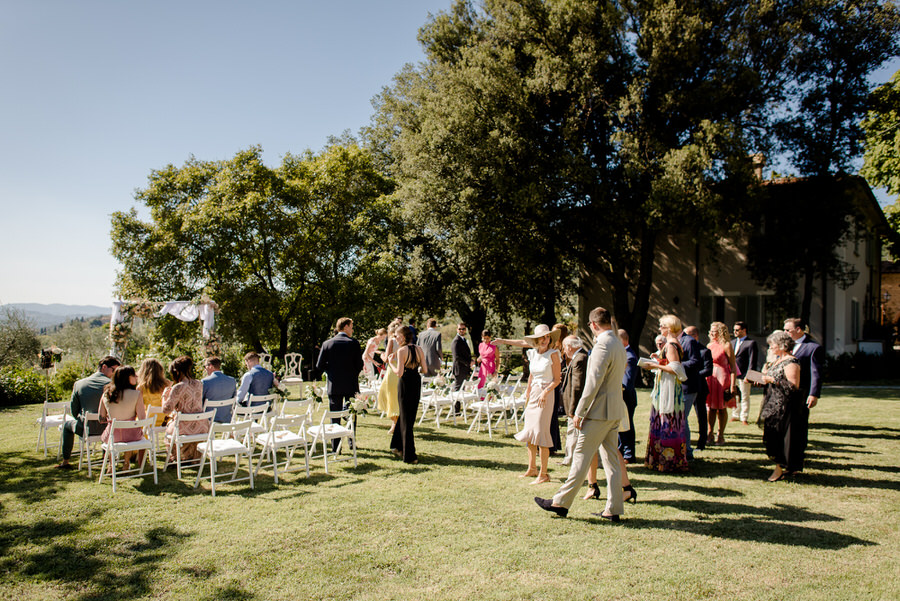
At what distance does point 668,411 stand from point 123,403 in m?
6.89

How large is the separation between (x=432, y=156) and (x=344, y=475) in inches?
580

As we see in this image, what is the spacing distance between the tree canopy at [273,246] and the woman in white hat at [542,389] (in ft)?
53.4

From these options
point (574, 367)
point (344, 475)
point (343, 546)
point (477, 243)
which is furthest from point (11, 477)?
point (477, 243)

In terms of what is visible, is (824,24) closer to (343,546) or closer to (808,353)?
(808,353)

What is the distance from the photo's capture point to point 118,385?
23.6 ft

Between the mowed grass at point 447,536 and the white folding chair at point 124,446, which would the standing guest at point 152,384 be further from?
the mowed grass at point 447,536

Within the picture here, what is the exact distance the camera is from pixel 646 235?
1950cm

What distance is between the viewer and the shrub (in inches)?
592

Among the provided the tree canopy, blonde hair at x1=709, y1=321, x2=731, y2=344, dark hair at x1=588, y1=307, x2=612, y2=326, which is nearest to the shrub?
the tree canopy

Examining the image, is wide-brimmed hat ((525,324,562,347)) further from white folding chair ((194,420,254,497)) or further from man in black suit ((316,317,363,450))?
white folding chair ((194,420,254,497))

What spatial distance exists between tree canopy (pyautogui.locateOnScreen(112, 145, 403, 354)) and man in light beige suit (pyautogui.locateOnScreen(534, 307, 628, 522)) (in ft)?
58.1

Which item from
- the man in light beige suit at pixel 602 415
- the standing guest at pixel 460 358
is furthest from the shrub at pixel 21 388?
the man in light beige suit at pixel 602 415

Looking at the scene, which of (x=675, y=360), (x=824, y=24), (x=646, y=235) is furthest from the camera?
(x=646, y=235)

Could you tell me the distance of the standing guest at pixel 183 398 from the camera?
7.36m
